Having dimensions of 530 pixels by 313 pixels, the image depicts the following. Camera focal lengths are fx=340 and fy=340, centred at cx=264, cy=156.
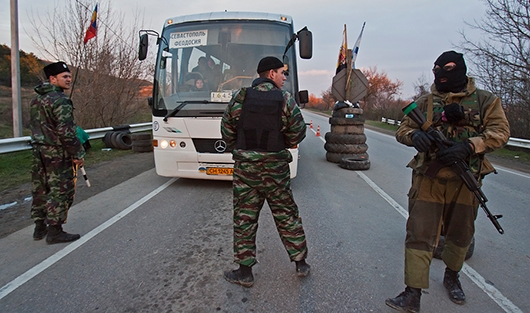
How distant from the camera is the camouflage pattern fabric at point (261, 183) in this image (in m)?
2.92

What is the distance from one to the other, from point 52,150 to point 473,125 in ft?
13.6

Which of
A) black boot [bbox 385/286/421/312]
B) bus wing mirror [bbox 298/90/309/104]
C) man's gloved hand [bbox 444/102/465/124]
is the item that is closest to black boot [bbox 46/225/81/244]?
black boot [bbox 385/286/421/312]

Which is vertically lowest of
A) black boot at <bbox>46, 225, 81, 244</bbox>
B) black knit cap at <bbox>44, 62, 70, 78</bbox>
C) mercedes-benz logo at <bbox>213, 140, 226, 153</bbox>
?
black boot at <bbox>46, 225, 81, 244</bbox>

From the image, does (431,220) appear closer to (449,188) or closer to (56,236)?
(449,188)

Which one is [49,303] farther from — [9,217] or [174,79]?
[174,79]

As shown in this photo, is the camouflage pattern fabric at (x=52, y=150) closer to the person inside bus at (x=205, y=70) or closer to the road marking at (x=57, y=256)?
the road marking at (x=57, y=256)

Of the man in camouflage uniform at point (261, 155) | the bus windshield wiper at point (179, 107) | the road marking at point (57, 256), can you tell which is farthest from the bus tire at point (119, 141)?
the man in camouflage uniform at point (261, 155)

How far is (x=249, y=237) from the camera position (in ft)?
9.85

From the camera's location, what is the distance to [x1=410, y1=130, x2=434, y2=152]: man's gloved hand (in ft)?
8.33

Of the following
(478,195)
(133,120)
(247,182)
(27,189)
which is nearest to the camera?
(478,195)

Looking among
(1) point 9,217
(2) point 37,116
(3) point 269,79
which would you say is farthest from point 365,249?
(1) point 9,217

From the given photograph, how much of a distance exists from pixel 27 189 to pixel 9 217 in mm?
1601

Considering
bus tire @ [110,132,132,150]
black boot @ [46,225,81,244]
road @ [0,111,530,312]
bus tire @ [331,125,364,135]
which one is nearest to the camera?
road @ [0,111,530,312]

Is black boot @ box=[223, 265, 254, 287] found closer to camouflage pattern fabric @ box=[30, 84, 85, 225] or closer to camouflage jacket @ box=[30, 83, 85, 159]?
camouflage pattern fabric @ box=[30, 84, 85, 225]
